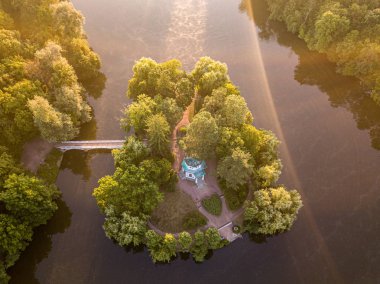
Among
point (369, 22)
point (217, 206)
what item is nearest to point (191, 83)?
point (217, 206)

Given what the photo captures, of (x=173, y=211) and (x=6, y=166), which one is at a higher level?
(x=6, y=166)

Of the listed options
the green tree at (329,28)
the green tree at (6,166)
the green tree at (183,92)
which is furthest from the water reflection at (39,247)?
the green tree at (329,28)

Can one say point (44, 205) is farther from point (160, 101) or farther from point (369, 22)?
point (369, 22)

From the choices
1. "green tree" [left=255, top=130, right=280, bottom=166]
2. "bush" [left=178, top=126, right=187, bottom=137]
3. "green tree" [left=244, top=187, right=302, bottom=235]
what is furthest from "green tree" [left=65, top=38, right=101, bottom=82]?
"green tree" [left=244, top=187, right=302, bottom=235]

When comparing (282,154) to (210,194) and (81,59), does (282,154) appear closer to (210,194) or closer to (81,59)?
(210,194)

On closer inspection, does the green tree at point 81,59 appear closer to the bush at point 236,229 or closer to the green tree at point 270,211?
the green tree at point 270,211

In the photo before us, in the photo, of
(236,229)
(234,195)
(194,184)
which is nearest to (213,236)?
(236,229)

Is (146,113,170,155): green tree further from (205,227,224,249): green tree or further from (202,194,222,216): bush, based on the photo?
(205,227,224,249): green tree
